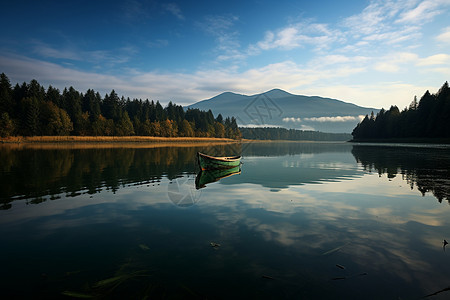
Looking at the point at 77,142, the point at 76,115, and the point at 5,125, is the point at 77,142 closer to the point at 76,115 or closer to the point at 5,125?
the point at 76,115

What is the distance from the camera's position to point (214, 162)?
113ft

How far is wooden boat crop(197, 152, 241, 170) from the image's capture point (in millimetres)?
33000

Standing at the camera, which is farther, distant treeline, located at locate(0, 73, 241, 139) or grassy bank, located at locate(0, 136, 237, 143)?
distant treeline, located at locate(0, 73, 241, 139)

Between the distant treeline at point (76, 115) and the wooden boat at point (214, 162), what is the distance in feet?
308

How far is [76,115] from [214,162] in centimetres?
11107

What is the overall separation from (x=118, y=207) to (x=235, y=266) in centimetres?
976

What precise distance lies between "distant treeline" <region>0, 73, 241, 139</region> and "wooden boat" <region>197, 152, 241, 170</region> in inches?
3695

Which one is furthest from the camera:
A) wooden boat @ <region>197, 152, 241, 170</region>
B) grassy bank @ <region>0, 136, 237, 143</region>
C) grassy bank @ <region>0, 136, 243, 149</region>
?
grassy bank @ <region>0, 136, 237, 143</region>

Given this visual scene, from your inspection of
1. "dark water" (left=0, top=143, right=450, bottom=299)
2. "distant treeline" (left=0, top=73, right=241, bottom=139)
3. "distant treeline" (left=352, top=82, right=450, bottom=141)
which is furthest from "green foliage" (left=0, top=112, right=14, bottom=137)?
"distant treeline" (left=352, top=82, right=450, bottom=141)

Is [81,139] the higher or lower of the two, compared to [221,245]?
higher

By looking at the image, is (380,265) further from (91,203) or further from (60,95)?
(60,95)

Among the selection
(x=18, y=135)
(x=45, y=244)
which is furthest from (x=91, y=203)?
(x=18, y=135)

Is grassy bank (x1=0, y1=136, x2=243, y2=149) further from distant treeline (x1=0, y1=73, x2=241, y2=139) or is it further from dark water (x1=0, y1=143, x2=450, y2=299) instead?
dark water (x1=0, y1=143, x2=450, y2=299)

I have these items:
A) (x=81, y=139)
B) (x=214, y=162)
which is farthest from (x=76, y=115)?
(x=214, y=162)
